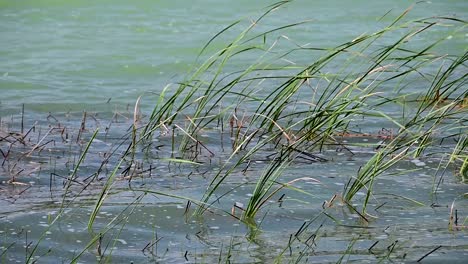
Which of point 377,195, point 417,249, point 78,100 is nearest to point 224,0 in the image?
point 78,100

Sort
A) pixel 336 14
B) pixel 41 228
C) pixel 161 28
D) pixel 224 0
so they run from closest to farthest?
pixel 41 228 → pixel 161 28 → pixel 336 14 → pixel 224 0

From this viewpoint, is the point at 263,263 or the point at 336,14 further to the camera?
the point at 336,14

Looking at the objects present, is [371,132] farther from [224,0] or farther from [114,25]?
[224,0]

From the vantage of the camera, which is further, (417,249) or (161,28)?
(161,28)

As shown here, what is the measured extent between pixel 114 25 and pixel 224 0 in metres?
2.58

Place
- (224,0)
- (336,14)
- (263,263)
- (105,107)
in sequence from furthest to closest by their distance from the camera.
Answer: (224,0) → (336,14) → (105,107) → (263,263)

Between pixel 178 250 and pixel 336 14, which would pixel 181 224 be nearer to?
pixel 178 250

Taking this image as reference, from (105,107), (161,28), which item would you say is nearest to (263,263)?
(105,107)

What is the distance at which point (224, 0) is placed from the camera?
619 inches

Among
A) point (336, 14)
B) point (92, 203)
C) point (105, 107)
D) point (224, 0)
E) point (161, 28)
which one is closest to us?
point (92, 203)

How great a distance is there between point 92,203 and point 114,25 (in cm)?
887

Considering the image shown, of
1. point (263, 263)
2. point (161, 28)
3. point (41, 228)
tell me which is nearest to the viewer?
point (263, 263)

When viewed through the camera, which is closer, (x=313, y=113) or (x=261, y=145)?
(x=261, y=145)

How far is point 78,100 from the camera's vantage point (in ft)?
29.9
